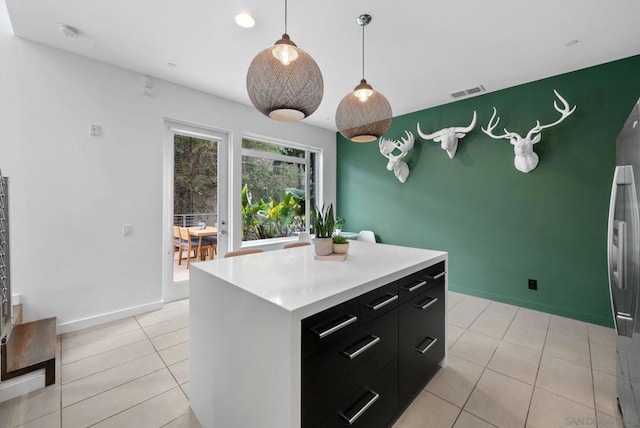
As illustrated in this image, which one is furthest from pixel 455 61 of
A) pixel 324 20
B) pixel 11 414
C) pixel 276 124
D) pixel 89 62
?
pixel 11 414

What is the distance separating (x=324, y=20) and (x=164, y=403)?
9.89 feet

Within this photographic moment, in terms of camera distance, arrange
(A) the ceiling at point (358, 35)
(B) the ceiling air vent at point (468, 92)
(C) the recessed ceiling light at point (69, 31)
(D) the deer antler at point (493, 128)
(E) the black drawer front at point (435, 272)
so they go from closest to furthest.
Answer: (E) the black drawer front at point (435, 272)
(A) the ceiling at point (358, 35)
(C) the recessed ceiling light at point (69, 31)
(D) the deer antler at point (493, 128)
(B) the ceiling air vent at point (468, 92)

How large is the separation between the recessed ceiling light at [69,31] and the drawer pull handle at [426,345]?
12.2 feet

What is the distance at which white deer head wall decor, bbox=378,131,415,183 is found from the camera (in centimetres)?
427

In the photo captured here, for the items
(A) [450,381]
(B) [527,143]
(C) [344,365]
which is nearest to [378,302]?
(C) [344,365]

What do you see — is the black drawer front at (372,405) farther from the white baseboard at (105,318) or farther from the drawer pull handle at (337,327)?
the white baseboard at (105,318)

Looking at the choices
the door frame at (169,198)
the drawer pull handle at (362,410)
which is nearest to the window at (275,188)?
the door frame at (169,198)

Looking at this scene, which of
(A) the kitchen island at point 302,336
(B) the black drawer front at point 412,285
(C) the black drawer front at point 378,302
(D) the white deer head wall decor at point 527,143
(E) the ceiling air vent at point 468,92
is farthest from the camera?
(E) the ceiling air vent at point 468,92

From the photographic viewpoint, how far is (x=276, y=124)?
4.46m

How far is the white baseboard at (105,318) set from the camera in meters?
2.68

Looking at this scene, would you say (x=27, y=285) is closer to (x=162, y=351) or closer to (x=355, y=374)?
(x=162, y=351)

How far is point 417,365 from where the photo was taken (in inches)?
69.0

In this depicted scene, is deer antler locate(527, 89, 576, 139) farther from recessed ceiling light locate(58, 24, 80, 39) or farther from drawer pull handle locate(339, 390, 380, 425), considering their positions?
recessed ceiling light locate(58, 24, 80, 39)

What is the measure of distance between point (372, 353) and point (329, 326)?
1.36 ft
